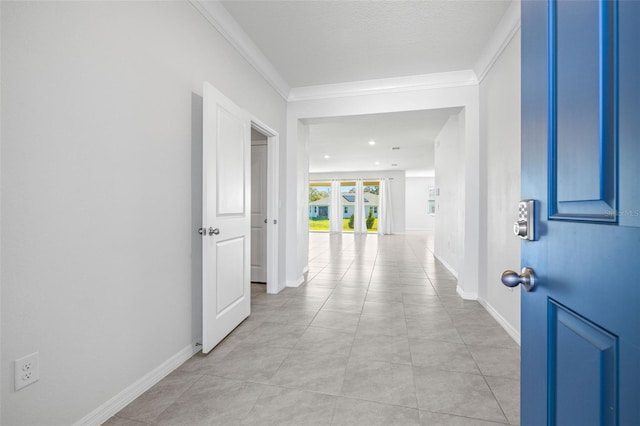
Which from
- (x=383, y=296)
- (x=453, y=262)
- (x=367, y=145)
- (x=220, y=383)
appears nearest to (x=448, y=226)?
(x=453, y=262)

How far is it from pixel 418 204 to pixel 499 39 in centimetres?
1203

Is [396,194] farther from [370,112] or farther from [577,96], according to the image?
[577,96]

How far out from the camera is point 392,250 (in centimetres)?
Result: 754

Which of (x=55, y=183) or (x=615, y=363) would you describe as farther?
(x=55, y=183)

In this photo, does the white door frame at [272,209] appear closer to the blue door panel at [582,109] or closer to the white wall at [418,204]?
the blue door panel at [582,109]

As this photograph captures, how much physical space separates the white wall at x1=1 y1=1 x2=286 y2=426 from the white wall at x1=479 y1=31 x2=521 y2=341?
2.61 m

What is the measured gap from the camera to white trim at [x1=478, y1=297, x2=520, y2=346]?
2366 mm

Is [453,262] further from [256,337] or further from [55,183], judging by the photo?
[55,183]

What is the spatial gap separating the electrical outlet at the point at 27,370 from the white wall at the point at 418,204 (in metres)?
14.1

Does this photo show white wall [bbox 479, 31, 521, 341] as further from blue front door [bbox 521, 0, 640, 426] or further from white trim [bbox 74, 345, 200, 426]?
white trim [bbox 74, 345, 200, 426]

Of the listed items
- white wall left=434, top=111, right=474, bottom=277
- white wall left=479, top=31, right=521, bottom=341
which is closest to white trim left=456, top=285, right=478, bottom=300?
white wall left=479, top=31, right=521, bottom=341

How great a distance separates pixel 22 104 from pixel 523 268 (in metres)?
1.90

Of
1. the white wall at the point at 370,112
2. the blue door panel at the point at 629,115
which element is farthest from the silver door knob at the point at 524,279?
the white wall at the point at 370,112

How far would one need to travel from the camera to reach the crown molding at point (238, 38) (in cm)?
223
